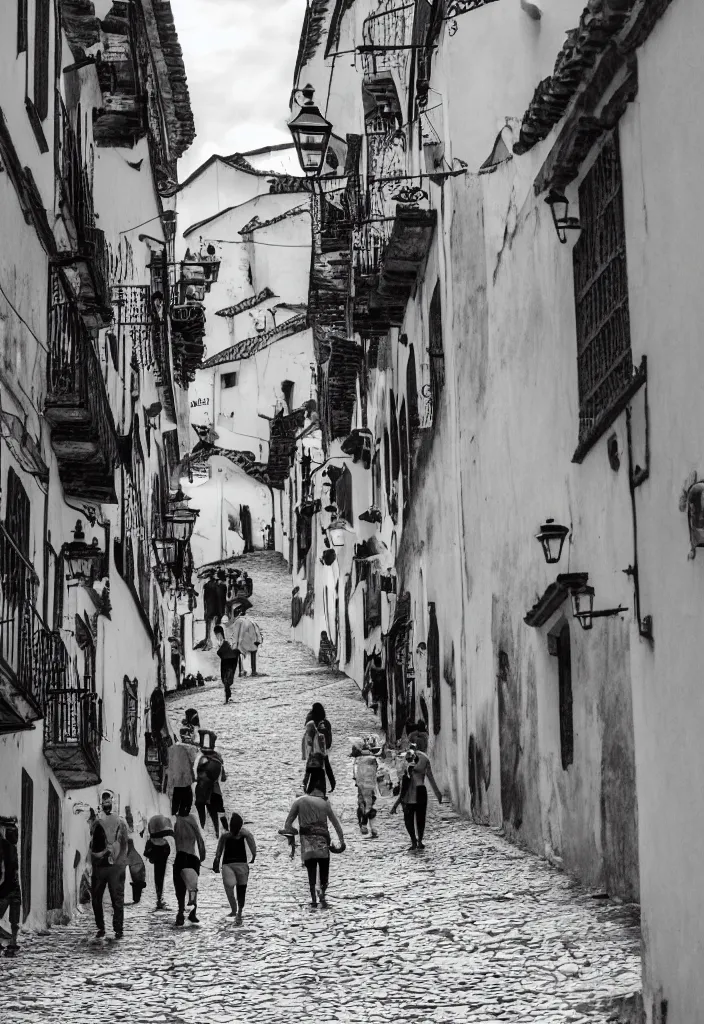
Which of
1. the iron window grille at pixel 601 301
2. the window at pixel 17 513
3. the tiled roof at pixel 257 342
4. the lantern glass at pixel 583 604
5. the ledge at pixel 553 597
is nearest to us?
the iron window grille at pixel 601 301

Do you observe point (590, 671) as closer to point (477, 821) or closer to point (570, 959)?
point (570, 959)

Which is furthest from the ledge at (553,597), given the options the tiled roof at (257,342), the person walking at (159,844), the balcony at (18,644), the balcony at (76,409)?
the tiled roof at (257,342)

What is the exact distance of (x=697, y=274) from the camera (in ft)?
26.0

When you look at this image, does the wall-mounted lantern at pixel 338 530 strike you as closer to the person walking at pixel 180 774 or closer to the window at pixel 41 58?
the person walking at pixel 180 774

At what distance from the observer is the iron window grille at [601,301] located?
1127 cm

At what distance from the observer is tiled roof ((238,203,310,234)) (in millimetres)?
66250

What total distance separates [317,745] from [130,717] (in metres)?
4.02

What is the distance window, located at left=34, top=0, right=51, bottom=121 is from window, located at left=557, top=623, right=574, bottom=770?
6842 millimetres

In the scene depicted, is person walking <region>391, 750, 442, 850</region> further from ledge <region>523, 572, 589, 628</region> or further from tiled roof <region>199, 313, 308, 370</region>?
tiled roof <region>199, 313, 308, 370</region>

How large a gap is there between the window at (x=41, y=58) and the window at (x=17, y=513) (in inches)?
142

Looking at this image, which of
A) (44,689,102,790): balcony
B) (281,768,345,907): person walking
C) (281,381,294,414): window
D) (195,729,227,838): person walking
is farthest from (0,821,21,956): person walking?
(281,381,294,414): window

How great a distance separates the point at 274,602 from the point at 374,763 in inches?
1258

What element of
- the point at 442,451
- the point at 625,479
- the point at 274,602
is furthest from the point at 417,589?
the point at 274,602

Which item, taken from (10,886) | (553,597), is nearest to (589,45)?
(553,597)
